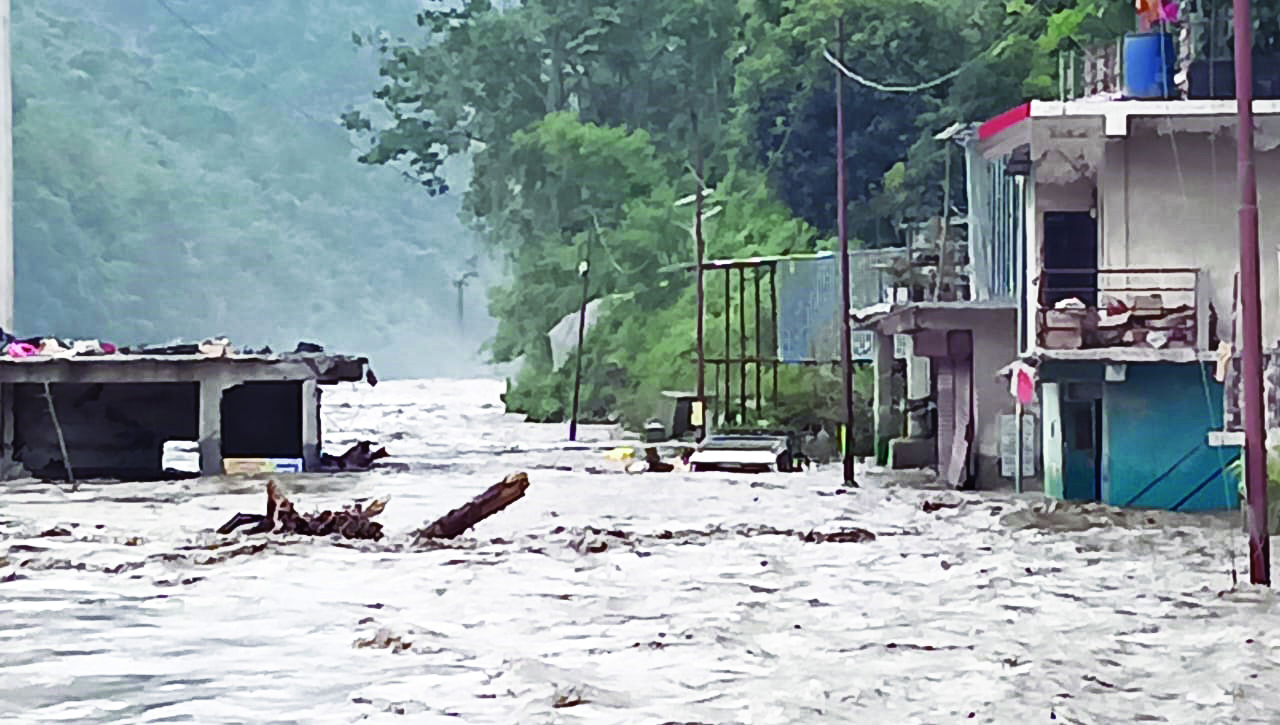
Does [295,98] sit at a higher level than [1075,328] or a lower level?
higher

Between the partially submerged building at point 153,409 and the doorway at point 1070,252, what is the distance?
596 inches

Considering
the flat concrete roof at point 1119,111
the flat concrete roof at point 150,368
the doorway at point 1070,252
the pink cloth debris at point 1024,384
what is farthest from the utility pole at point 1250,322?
the flat concrete roof at point 150,368

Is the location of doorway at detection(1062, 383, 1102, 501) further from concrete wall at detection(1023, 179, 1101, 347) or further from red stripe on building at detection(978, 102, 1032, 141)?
red stripe on building at detection(978, 102, 1032, 141)

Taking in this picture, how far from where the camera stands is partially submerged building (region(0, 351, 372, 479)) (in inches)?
1567

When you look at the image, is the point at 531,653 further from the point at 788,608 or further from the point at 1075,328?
the point at 1075,328

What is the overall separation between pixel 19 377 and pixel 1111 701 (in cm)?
2928

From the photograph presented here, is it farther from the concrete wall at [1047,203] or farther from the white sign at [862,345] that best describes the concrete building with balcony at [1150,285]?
the white sign at [862,345]

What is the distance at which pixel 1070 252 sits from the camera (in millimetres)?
31531

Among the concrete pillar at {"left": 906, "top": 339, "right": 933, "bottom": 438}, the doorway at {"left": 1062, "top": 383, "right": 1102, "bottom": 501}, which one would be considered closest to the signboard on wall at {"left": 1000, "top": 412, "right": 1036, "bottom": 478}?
the doorway at {"left": 1062, "top": 383, "right": 1102, "bottom": 501}

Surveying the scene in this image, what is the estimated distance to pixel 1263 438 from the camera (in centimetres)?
1981

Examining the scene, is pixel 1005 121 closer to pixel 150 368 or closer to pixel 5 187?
pixel 150 368

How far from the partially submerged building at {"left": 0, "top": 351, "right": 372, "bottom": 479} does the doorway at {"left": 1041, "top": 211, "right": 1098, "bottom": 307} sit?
49.7ft

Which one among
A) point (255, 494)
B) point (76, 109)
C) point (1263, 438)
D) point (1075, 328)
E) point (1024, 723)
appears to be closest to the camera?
point (1024, 723)

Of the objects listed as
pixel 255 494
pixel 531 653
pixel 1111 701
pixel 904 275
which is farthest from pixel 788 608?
pixel 904 275
